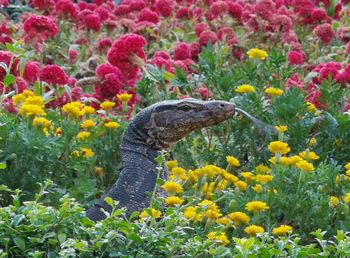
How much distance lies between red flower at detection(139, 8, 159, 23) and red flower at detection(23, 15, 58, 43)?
219 cm

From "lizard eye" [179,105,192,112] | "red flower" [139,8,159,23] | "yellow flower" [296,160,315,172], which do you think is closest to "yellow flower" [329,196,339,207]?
"yellow flower" [296,160,315,172]

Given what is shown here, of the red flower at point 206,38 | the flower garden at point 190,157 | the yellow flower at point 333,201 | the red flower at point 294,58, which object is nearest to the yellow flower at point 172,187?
the flower garden at point 190,157

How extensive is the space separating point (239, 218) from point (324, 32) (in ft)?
12.6

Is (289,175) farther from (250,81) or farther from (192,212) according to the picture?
(250,81)

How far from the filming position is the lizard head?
484 centimetres

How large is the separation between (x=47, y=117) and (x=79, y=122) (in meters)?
0.18

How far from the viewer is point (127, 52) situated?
21.4 feet

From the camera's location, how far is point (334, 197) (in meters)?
4.90

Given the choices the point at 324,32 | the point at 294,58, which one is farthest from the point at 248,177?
the point at 324,32

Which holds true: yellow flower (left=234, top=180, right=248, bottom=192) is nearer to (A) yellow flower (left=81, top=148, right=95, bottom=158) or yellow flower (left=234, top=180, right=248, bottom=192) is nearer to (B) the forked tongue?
(B) the forked tongue

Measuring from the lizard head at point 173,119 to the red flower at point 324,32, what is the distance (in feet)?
11.2

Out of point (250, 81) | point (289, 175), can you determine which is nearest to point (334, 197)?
point (289, 175)

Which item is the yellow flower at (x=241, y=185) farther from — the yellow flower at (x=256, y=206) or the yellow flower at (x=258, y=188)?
the yellow flower at (x=256, y=206)

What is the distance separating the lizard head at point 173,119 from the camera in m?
4.84
